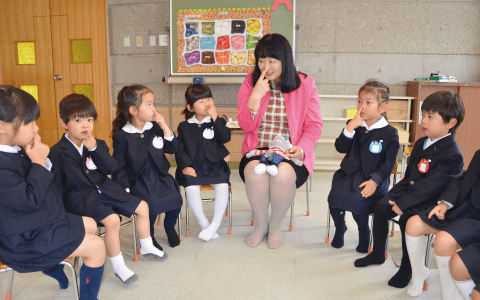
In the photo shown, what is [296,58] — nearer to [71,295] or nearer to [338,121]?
[338,121]

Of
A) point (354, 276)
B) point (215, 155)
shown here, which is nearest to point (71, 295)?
point (215, 155)

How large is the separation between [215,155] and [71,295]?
1.11 meters

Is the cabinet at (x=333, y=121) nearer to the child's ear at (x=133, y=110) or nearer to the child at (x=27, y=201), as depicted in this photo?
the child's ear at (x=133, y=110)

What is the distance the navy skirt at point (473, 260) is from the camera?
1193mm

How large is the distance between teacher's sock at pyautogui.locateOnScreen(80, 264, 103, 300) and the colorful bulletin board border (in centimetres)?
304

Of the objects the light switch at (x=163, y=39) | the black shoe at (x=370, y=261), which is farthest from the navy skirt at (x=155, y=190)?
the light switch at (x=163, y=39)

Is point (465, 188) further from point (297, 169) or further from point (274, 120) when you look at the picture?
point (274, 120)

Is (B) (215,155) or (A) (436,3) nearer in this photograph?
(B) (215,155)

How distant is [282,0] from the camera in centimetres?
388

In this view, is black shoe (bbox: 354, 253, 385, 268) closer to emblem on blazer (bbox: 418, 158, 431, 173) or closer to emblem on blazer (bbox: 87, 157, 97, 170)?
emblem on blazer (bbox: 418, 158, 431, 173)

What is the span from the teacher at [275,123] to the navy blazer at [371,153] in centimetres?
25

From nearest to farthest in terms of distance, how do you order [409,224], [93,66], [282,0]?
[409,224] < [282,0] < [93,66]

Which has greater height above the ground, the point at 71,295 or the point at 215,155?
the point at 215,155

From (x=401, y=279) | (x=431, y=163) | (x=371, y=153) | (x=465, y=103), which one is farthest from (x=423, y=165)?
(x=465, y=103)
